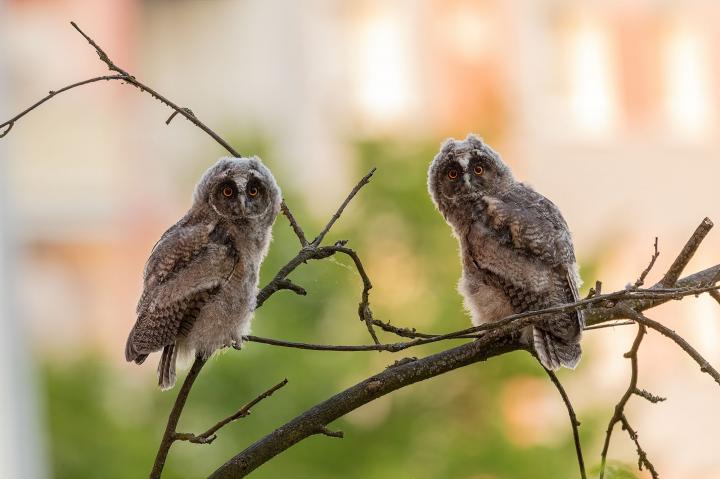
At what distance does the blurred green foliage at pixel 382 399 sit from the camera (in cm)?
444

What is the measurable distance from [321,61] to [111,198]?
4.92 feet

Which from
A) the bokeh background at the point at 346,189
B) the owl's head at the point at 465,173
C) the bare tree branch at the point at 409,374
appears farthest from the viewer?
the bokeh background at the point at 346,189

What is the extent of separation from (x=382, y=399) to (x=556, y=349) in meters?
4.05

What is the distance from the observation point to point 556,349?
3.18ft

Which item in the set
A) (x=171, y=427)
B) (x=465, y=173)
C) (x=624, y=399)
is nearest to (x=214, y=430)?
(x=171, y=427)

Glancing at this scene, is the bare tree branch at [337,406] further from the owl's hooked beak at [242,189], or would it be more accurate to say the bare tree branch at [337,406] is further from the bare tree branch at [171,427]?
the owl's hooked beak at [242,189]

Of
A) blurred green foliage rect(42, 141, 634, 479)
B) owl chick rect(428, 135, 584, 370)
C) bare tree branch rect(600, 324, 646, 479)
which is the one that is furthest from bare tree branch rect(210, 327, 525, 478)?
blurred green foliage rect(42, 141, 634, 479)

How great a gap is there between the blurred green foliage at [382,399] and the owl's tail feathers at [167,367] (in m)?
3.13

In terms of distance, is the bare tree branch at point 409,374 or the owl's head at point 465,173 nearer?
the bare tree branch at point 409,374

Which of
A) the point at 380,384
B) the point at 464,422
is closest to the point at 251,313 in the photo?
the point at 380,384

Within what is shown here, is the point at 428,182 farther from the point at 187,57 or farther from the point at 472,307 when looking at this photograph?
the point at 187,57

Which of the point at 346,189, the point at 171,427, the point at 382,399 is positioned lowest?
the point at 171,427

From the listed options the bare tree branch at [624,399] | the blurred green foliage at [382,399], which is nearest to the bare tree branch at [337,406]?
the bare tree branch at [624,399]

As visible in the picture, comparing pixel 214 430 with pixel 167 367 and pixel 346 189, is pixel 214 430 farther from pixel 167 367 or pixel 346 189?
pixel 346 189
